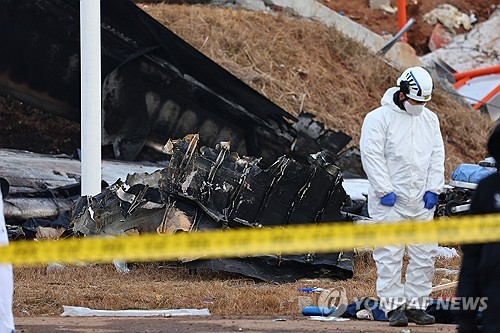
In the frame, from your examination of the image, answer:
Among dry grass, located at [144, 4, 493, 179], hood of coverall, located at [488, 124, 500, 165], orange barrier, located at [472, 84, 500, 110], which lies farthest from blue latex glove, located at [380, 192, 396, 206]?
orange barrier, located at [472, 84, 500, 110]

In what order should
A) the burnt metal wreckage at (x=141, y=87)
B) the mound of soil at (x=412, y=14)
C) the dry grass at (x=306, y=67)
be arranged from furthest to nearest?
the mound of soil at (x=412, y=14) < the dry grass at (x=306, y=67) < the burnt metal wreckage at (x=141, y=87)

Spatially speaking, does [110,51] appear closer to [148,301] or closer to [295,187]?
[295,187]

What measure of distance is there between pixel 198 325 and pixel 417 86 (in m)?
2.48

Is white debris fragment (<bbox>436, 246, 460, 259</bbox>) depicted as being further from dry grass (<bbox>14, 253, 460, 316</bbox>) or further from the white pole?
the white pole

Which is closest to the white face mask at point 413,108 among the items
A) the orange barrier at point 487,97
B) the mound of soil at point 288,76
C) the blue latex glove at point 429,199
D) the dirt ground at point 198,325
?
the blue latex glove at point 429,199

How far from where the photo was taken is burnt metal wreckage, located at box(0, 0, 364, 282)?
10805 mm

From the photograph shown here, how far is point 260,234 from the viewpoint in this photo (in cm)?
614

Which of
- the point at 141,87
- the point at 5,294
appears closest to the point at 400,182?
the point at 5,294

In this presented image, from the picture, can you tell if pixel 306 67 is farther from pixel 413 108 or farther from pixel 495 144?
pixel 495 144

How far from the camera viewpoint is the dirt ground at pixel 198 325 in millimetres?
7516

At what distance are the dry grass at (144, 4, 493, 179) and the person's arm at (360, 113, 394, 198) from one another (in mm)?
9969

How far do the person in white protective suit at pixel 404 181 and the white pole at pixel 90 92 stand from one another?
A: 466 centimetres

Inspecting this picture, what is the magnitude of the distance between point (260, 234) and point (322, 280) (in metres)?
4.68

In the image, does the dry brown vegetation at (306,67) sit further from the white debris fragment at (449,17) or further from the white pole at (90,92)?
the white debris fragment at (449,17)
